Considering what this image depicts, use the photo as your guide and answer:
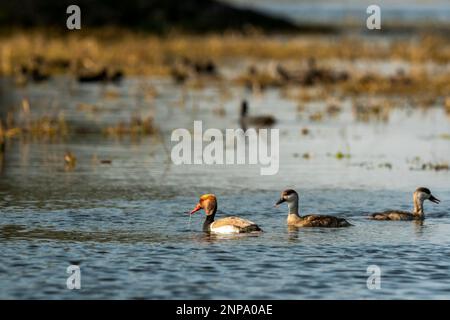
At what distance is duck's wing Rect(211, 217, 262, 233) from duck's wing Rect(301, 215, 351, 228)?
113 cm

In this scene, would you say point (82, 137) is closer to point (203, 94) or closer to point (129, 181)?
point (129, 181)

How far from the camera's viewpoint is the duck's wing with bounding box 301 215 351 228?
65.3 feet

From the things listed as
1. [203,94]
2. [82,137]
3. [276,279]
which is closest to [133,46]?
[203,94]

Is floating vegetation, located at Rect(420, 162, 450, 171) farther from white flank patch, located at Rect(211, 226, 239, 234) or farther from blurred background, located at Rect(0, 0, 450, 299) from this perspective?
white flank patch, located at Rect(211, 226, 239, 234)

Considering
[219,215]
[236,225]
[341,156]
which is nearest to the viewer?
[236,225]

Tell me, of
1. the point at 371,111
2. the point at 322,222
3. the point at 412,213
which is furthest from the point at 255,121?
the point at 322,222

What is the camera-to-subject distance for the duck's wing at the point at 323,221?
1989 cm

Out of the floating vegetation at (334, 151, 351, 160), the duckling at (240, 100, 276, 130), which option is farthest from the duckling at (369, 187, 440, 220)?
the duckling at (240, 100, 276, 130)

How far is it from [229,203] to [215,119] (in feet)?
52.6

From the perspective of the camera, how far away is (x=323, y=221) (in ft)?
65.4

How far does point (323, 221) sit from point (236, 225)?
173 centimetres

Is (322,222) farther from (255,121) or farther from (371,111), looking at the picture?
(371,111)

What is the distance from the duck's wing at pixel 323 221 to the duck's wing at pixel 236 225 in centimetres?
113

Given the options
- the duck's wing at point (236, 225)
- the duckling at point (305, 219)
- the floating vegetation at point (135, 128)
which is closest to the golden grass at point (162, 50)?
the floating vegetation at point (135, 128)
